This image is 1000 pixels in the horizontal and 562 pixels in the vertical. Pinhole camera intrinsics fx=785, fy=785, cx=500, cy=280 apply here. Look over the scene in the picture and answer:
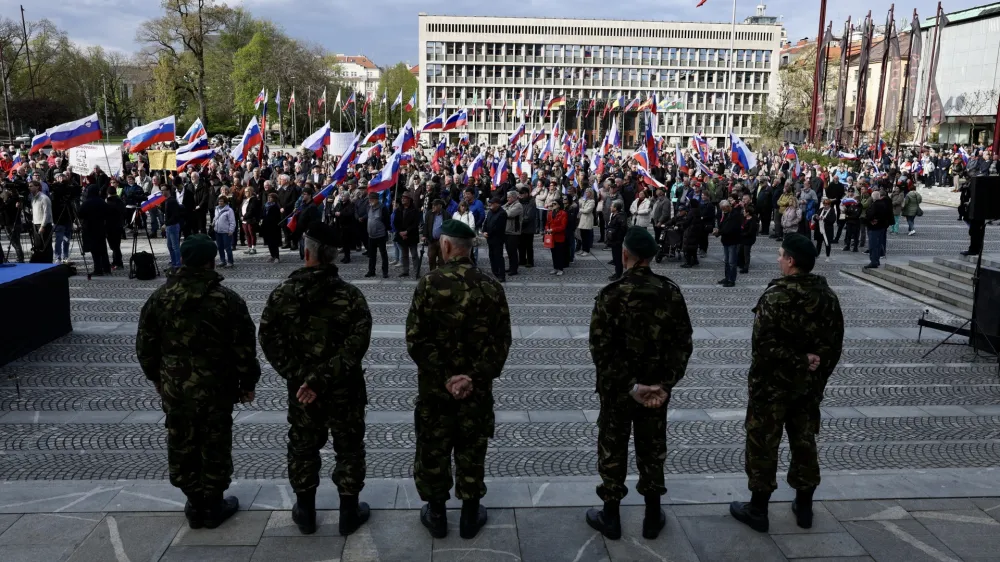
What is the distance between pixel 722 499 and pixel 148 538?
11.9 ft

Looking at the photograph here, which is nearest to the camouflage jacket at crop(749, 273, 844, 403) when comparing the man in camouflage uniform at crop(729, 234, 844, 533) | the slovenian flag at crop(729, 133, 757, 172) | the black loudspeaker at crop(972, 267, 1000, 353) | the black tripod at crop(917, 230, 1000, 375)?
the man in camouflage uniform at crop(729, 234, 844, 533)

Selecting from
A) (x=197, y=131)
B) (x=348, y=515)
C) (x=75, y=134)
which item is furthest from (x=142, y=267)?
(x=348, y=515)

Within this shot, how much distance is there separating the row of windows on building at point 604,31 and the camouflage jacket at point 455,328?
335ft

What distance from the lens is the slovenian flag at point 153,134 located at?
1848 cm

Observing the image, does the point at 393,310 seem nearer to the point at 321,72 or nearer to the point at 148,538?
the point at 148,538

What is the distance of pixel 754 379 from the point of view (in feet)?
16.0

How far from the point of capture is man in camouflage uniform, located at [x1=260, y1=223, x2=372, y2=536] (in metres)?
4.53

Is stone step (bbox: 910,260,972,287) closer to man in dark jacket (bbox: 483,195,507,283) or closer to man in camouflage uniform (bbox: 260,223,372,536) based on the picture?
man in dark jacket (bbox: 483,195,507,283)

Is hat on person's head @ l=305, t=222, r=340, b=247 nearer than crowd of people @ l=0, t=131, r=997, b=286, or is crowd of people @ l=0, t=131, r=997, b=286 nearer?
hat on person's head @ l=305, t=222, r=340, b=247

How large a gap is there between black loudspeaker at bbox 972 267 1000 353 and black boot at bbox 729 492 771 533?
5802mm

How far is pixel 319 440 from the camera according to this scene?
4.66 metres

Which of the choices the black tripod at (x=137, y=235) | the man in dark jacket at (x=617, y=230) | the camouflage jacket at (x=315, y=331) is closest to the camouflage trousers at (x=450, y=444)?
the camouflage jacket at (x=315, y=331)

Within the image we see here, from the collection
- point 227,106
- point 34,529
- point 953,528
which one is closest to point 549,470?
point 953,528

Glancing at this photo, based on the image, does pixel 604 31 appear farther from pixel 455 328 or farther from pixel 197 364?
pixel 197 364
